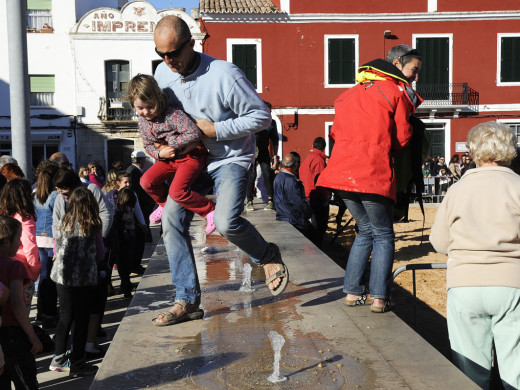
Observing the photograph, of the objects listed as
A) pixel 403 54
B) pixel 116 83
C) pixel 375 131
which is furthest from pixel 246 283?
pixel 116 83

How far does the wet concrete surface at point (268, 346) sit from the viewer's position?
360cm

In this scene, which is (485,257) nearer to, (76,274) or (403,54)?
(403,54)

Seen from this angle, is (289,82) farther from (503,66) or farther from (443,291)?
(443,291)

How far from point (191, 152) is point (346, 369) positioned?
1.78m

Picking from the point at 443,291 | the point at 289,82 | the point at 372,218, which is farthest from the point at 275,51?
the point at 372,218

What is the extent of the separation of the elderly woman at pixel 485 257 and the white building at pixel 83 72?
96.3ft

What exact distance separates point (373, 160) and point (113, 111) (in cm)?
2889

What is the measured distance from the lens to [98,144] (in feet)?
106

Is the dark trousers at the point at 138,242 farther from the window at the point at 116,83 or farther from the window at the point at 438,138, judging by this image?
the window at the point at 116,83

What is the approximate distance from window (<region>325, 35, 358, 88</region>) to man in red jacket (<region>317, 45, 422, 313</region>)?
82.2ft

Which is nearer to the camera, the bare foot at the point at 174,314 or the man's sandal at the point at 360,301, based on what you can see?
the bare foot at the point at 174,314

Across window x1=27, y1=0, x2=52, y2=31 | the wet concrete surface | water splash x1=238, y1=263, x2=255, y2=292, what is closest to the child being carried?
the wet concrete surface

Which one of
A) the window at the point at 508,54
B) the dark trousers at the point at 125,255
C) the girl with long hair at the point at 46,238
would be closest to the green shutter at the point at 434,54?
the window at the point at 508,54

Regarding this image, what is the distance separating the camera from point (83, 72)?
1270 inches
